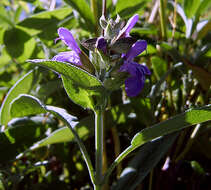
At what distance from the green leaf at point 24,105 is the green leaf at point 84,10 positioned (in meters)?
0.26

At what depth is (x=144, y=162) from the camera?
60 cm

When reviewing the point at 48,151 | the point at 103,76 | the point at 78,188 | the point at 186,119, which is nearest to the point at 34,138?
the point at 48,151

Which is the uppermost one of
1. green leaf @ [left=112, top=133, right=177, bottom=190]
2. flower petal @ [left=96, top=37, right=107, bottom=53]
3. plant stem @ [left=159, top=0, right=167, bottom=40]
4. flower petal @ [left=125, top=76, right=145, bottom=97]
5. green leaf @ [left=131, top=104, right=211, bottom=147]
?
flower petal @ [left=96, top=37, right=107, bottom=53]

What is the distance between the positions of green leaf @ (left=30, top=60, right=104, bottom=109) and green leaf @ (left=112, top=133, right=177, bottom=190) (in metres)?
0.17

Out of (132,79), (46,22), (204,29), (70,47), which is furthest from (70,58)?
(204,29)

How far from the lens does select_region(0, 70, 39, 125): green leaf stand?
68cm

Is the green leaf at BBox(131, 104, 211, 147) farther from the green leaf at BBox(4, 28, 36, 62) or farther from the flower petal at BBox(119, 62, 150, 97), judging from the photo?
the green leaf at BBox(4, 28, 36, 62)

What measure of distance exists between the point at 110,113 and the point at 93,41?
0.91 ft

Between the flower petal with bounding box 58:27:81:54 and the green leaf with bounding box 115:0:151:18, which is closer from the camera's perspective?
the flower petal with bounding box 58:27:81:54

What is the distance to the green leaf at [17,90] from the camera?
680 mm

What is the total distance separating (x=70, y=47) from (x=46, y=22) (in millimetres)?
350

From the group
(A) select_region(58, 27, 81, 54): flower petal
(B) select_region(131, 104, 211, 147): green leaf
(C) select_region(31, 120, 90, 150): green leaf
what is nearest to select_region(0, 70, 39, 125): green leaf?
(C) select_region(31, 120, 90, 150): green leaf

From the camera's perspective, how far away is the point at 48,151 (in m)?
0.83

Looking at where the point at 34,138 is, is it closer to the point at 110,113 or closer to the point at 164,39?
the point at 110,113
